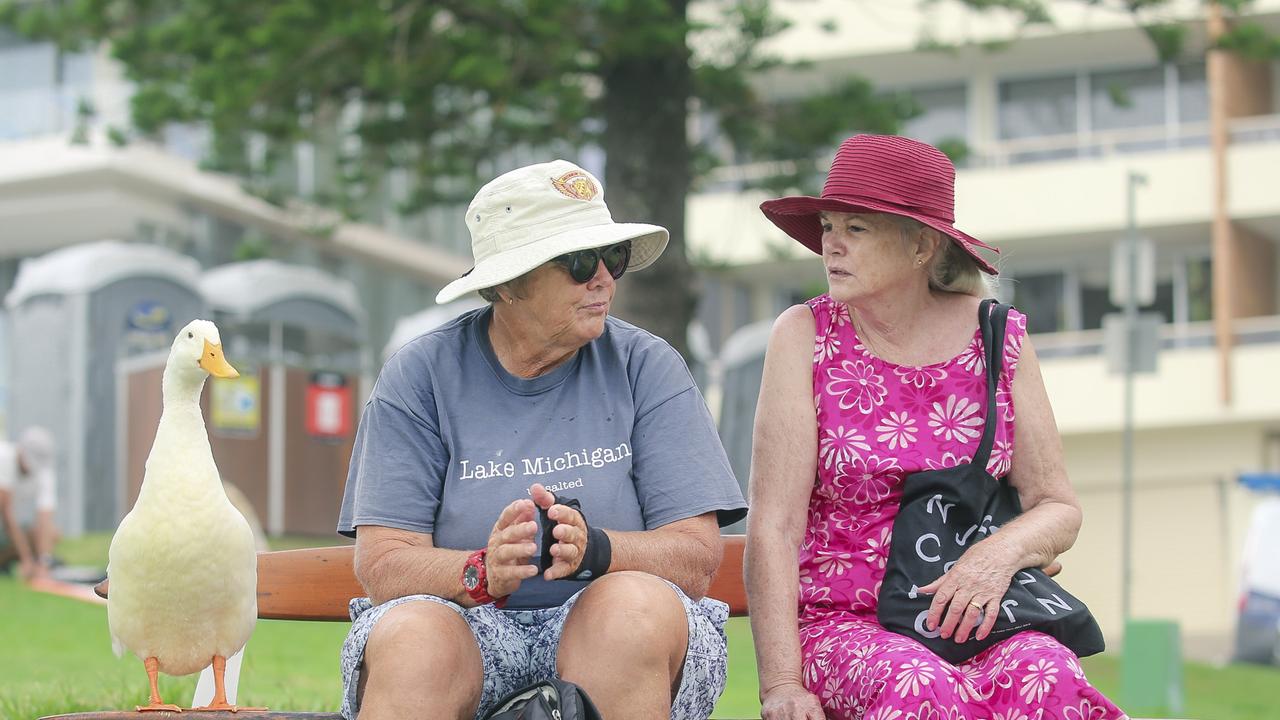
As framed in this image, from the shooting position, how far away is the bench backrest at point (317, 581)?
15.2 ft

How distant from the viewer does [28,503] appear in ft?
52.4

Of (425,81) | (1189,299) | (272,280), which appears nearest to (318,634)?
(425,81)

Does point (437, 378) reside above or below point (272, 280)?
below

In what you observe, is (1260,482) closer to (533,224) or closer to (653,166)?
(653,166)

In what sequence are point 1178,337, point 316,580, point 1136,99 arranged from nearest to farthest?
point 316,580, point 1178,337, point 1136,99

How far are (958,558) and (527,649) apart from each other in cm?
98

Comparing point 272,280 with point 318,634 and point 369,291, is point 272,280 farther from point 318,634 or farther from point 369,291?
point 369,291

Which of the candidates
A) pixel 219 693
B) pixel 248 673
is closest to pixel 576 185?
pixel 219 693

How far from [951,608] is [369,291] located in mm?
34252

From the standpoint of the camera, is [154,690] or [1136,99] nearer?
[154,690]

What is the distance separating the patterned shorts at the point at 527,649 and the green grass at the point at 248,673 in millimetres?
2737

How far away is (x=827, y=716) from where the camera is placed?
13.0ft

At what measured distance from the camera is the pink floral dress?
395 centimetres

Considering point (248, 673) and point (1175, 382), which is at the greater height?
point (1175, 382)
